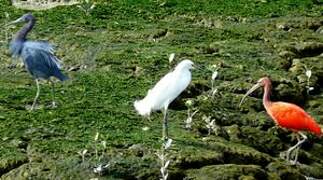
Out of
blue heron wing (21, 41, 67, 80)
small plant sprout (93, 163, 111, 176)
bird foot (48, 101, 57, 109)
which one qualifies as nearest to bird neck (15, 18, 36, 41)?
blue heron wing (21, 41, 67, 80)

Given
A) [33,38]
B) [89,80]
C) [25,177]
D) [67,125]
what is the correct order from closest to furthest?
[25,177] → [67,125] → [89,80] → [33,38]

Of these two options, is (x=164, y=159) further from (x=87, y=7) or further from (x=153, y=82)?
(x=87, y=7)

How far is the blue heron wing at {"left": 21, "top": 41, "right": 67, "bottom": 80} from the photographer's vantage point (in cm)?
1233

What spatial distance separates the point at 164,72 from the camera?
14.5 m

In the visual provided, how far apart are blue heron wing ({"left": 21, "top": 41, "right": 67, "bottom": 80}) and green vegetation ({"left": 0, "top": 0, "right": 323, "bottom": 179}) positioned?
381mm

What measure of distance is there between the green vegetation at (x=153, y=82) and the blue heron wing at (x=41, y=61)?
381mm

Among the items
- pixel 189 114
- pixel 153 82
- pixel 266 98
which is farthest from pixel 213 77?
pixel 153 82

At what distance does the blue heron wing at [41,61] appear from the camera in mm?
12328

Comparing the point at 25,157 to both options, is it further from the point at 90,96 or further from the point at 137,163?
the point at 90,96

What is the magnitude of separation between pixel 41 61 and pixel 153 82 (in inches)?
86.1

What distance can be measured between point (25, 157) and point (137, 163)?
124cm

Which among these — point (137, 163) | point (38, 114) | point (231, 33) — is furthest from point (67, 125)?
point (231, 33)

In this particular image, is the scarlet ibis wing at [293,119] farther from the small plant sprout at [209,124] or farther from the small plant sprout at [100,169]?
the small plant sprout at [100,169]

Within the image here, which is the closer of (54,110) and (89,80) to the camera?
(54,110)
